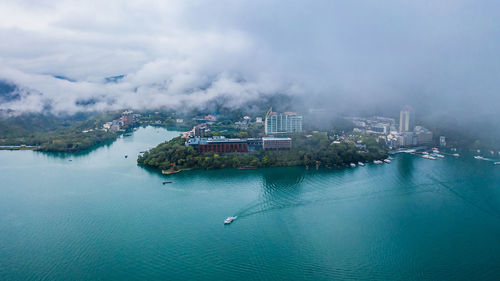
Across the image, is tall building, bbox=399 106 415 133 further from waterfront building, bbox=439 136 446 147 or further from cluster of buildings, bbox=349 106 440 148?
waterfront building, bbox=439 136 446 147

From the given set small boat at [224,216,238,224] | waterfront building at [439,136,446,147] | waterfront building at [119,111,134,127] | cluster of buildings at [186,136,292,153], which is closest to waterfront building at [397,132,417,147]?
waterfront building at [439,136,446,147]

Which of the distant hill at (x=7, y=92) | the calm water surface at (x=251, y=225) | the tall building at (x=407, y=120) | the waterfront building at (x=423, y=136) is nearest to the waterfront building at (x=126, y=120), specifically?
the distant hill at (x=7, y=92)

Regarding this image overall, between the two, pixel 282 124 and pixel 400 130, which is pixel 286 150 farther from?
pixel 400 130

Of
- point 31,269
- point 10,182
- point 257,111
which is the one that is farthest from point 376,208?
point 257,111

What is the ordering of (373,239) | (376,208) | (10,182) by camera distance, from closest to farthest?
(373,239)
(376,208)
(10,182)

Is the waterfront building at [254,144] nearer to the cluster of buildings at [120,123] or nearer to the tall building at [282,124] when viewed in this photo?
the tall building at [282,124]

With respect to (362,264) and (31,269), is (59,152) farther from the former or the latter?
(362,264)
